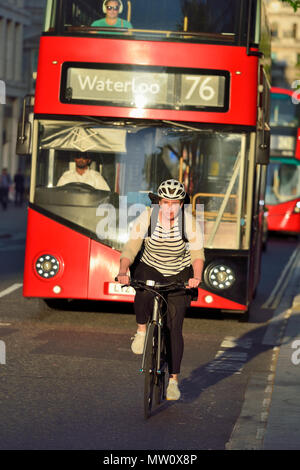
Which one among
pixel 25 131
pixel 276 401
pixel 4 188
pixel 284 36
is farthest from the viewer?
pixel 284 36

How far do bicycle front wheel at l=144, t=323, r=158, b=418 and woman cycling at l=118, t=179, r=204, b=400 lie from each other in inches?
9.7

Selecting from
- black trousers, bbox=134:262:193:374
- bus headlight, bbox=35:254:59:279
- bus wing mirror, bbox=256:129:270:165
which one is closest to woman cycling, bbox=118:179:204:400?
black trousers, bbox=134:262:193:374

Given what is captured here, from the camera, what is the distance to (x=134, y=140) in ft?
41.3

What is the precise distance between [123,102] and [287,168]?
2312 cm

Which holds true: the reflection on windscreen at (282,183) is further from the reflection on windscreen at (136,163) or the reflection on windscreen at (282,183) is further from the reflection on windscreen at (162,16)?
the reflection on windscreen at (136,163)

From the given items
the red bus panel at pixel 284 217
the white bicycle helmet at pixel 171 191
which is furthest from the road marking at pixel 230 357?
the red bus panel at pixel 284 217

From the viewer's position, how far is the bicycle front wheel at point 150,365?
768 centimetres

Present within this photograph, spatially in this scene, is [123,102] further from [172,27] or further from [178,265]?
[178,265]

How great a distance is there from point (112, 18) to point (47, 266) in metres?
2.77

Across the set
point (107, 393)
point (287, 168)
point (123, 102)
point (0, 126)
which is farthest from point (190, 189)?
point (0, 126)

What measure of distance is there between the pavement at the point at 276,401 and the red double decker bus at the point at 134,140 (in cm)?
96

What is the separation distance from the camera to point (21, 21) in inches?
2958

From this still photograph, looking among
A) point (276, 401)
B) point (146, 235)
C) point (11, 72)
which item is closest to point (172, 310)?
point (146, 235)

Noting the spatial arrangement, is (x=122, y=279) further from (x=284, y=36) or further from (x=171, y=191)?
(x=284, y=36)
